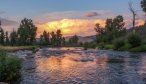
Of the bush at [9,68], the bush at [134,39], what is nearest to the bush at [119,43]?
the bush at [134,39]

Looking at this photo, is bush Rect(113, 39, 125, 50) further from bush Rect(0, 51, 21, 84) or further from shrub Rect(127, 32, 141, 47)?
bush Rect(0, 51, 21, 84)

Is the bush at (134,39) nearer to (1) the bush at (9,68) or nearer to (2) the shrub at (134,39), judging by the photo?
(2) the shrub at (134,39)

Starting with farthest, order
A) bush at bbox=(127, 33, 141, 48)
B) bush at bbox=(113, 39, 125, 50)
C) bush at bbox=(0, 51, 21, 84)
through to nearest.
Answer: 1. bush at bbox=(113, 39, 125, 50)
2. bush at bbox=(127, 33, 141, 48)
3. bush at bbox=(0, 51, 21, 84)

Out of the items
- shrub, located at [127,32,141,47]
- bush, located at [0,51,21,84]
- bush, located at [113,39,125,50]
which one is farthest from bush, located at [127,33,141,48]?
bush, located at [0,51,21,84]

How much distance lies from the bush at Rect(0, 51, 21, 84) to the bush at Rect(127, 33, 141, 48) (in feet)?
228

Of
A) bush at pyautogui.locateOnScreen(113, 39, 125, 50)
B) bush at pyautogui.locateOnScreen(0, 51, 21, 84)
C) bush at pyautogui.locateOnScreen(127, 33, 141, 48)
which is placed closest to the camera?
bush at pyautogui.locateOnScreen(0, 51, 21, 84)

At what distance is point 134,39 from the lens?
96.6 meters

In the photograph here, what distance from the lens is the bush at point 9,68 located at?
2811 centimetres

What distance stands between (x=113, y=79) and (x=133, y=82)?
234 cm

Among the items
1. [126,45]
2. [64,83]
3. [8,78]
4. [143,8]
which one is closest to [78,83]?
[64,83]

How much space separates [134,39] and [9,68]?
7172cm

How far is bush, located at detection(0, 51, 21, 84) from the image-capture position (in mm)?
28109

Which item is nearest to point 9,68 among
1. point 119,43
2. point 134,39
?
point 134,39

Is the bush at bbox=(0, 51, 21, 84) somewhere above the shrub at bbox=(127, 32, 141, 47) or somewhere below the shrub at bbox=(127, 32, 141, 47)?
below
